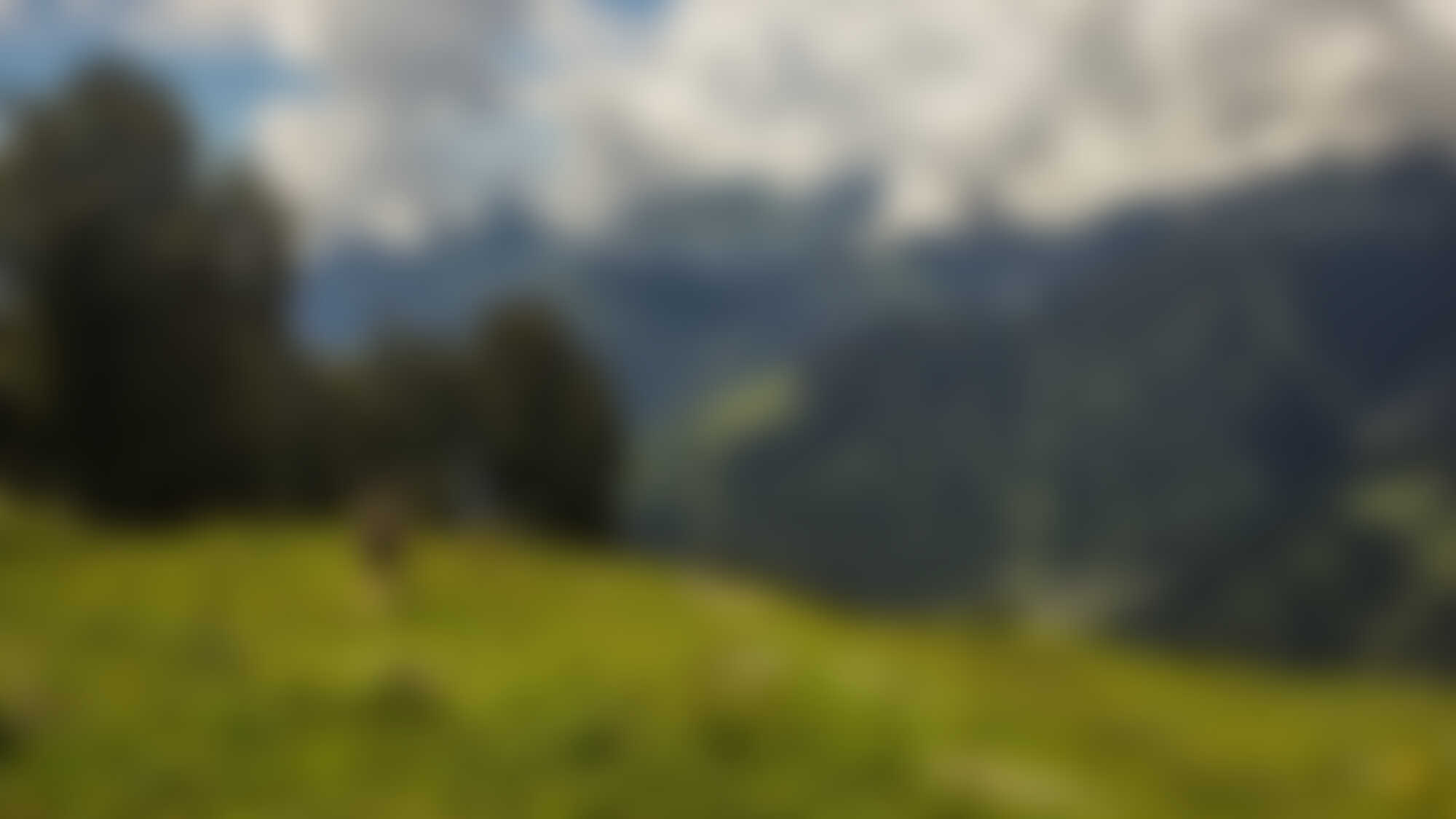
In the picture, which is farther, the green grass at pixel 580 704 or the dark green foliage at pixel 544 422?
the dark green foliage at pixel 544 422

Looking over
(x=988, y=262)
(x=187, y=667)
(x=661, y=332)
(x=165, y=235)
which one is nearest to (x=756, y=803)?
(x=187, y=667)

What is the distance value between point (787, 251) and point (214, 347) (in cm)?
641

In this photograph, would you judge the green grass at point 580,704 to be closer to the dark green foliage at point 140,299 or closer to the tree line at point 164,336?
the tree line at point 164,336

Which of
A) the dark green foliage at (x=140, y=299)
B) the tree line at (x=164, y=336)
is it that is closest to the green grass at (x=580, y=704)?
the tree line at (x=164, y=336)

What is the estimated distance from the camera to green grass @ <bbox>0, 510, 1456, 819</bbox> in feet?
25.8

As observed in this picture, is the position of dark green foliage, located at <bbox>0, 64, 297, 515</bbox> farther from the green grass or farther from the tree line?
the green grass

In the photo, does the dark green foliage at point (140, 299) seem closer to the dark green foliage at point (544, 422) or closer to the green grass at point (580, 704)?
the green grass at point (580, 704)

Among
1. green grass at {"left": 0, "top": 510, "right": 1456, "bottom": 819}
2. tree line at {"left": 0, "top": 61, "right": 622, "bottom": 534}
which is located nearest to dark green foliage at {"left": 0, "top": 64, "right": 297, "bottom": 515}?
tree line at {"left": 0, "top": 61, "right": 622, "bottom": 534}

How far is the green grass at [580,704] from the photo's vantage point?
310 inches

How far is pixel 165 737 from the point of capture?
800 cm

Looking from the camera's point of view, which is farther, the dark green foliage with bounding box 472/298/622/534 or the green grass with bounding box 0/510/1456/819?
the dark green foliage with bounding box 472/298/622/534

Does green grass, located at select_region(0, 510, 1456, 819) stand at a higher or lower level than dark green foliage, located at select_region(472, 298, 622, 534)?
lower

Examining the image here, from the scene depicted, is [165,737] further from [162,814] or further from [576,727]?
[576,727]

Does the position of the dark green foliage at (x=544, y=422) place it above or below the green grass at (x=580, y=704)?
above
